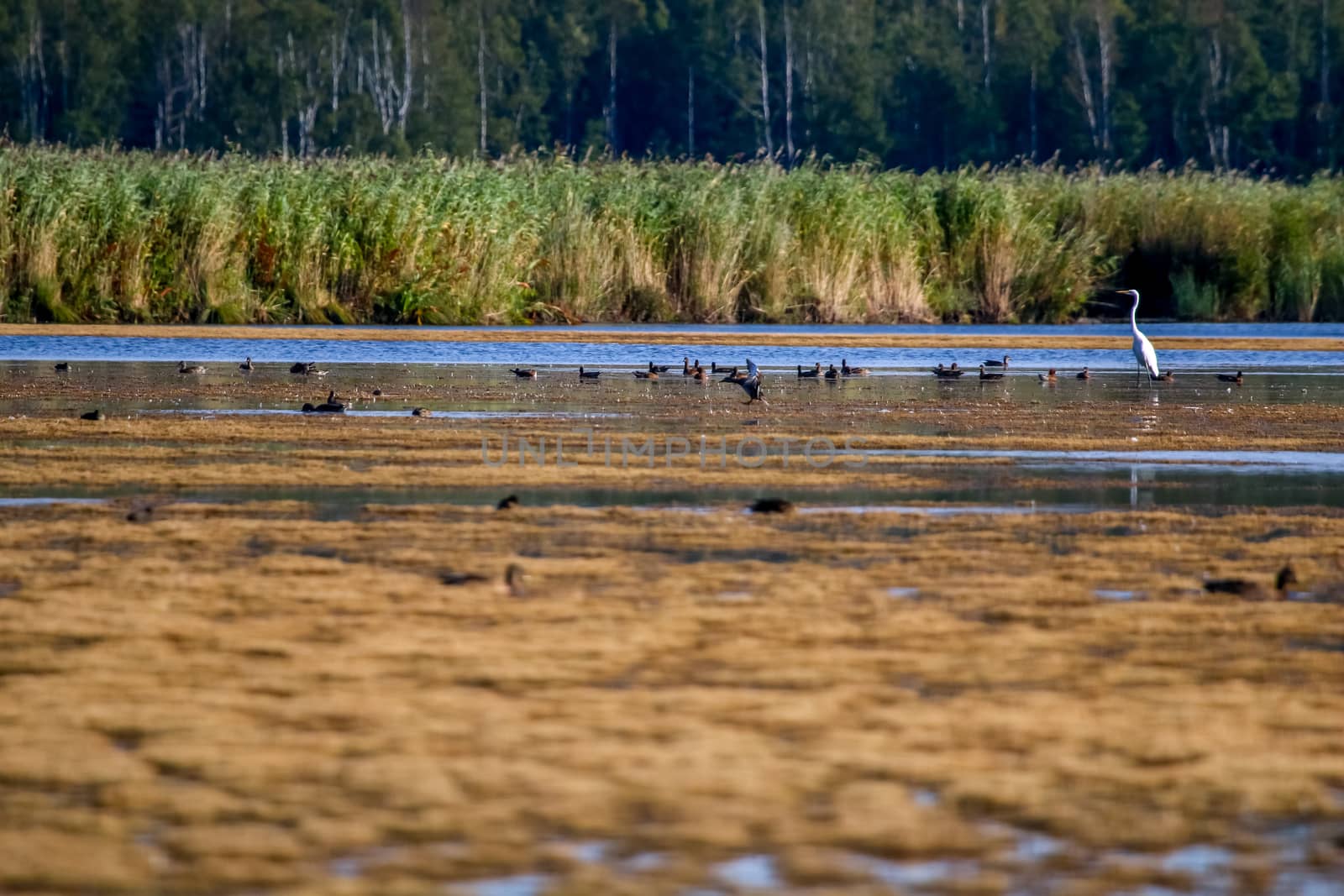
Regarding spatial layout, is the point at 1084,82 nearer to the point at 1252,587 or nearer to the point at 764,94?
the point at 764,94

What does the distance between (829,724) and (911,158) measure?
242 feet

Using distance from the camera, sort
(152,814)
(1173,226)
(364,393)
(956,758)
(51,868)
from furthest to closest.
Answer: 1. (1173,226)
2. (364,393)
3. (956,758)
4. (152,814)
5. (51,868)

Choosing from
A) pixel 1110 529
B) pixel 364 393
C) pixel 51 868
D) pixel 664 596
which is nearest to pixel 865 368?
pixel 364 393

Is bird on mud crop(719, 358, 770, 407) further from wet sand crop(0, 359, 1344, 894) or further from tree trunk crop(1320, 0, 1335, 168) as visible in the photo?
tree trunk crop(1320, 0, 1335, 168)

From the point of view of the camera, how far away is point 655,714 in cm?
612

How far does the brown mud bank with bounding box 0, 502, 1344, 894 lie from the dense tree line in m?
61.8

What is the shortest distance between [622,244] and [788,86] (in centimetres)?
5036

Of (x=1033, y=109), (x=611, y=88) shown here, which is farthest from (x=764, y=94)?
(x=1033, y=109)

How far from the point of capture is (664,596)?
795 centimetres

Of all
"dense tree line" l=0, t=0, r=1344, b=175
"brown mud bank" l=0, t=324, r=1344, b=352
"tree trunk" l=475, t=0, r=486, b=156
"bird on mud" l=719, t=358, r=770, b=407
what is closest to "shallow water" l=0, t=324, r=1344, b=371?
"brown mud bank" l=0, t=324, r=1344, b=352

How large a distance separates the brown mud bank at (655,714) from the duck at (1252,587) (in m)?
0.06

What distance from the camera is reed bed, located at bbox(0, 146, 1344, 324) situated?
27406 millimetres

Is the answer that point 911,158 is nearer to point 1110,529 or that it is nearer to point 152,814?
point 1110,529

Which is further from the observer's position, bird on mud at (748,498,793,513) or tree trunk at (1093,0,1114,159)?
tree trunk at (1093,0,1114,159)
